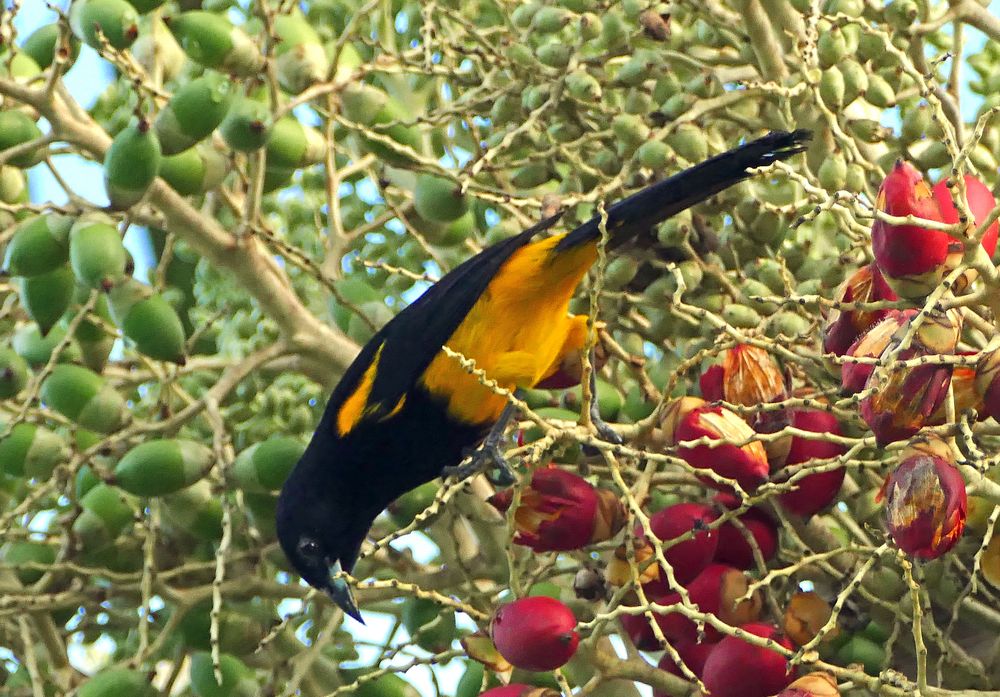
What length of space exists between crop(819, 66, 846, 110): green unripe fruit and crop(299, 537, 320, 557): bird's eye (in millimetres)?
1043

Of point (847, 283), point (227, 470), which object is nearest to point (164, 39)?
point (227, 470)

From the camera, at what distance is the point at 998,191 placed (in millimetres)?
1535

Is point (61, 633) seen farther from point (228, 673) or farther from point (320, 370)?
point (320, 370)

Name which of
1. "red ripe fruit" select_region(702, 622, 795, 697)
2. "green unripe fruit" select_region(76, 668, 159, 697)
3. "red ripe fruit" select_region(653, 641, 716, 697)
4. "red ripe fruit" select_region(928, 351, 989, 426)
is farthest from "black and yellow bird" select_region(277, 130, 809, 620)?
"red ripe fruit" select_region(928, 351, 989, 426)

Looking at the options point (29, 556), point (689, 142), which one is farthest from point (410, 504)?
point (689, 142)

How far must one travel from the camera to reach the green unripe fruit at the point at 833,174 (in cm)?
181

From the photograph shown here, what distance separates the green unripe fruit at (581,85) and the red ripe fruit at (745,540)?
0.63 m

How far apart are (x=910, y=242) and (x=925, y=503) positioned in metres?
0.25

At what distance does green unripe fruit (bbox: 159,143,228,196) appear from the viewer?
204 centimetres

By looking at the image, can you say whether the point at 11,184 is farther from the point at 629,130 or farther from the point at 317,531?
the point at 629,130

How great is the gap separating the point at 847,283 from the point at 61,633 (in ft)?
4.50

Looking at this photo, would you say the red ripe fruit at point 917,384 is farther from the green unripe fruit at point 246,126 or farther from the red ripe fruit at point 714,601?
the green unripe fruit at point 246,126

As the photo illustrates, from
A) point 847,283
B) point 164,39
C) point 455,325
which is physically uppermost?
point 164,39

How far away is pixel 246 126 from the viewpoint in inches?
77.2
